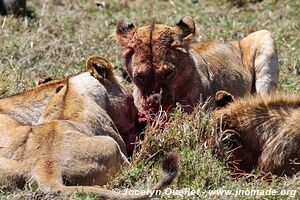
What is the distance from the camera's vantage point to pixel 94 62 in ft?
28.5

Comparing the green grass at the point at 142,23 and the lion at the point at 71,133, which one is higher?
the lion at the point at 71,133

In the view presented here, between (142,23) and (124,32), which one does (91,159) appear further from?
(142,23)

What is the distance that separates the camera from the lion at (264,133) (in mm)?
7609

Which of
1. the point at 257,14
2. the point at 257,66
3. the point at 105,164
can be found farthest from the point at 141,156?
the point at 257,14

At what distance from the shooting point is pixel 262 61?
10.6 m

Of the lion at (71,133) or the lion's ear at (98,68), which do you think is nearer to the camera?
the lion at (71,133)

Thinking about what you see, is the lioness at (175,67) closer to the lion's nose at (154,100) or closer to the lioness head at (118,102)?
the lion's nose at (154,100)

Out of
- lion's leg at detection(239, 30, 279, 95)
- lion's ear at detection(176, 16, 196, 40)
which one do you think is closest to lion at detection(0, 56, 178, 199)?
lion's ear at detection(176, 16, 196, 40)

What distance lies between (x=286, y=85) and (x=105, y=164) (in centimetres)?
379

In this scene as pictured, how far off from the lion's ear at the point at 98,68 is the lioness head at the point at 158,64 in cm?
23

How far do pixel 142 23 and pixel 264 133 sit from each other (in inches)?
220

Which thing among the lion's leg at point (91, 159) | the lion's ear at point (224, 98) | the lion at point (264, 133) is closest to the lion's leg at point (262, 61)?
the lion's ear at point (224, 98)

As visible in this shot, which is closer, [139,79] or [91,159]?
[91,159]

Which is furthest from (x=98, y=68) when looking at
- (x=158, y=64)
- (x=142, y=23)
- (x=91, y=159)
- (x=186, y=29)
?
(x=142, y=23)
